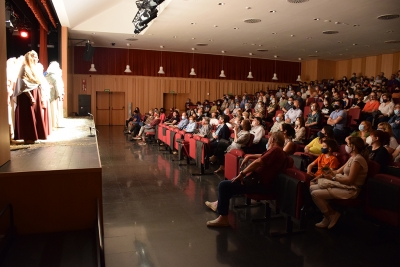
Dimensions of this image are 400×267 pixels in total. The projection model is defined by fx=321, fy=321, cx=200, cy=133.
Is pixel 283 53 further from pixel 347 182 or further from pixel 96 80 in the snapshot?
pixel 347 182

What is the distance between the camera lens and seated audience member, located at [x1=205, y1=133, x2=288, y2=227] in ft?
12.0

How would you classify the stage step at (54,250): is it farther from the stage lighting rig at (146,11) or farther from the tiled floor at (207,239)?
the stage lighting rig at (146,11)

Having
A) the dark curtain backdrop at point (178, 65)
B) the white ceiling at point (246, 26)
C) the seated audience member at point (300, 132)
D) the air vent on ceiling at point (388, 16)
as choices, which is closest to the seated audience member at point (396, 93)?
the white ceiling at point (246, 26)

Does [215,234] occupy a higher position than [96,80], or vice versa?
[96,80]

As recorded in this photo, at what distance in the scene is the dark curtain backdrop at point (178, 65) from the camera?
52.9 feet

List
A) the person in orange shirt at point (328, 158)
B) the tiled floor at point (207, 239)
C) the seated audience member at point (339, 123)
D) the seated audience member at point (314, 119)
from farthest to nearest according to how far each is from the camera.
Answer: the seated audience member at point (314, 119) → the seated audience member at point (339, 123) → the person in orange shirt at point (328, 158) → the tiled floor at point (207, 239)

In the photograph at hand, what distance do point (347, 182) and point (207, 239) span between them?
164cm

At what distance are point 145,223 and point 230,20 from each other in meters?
7.89

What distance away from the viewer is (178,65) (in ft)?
56.3

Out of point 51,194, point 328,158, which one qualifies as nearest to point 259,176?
point 328,158

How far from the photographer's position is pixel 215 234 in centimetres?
351

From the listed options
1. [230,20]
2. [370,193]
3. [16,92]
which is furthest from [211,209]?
[230,20]

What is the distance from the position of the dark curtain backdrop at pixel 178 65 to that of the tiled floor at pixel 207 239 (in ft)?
40.5

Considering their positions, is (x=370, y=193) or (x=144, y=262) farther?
(x=370, y=193)
